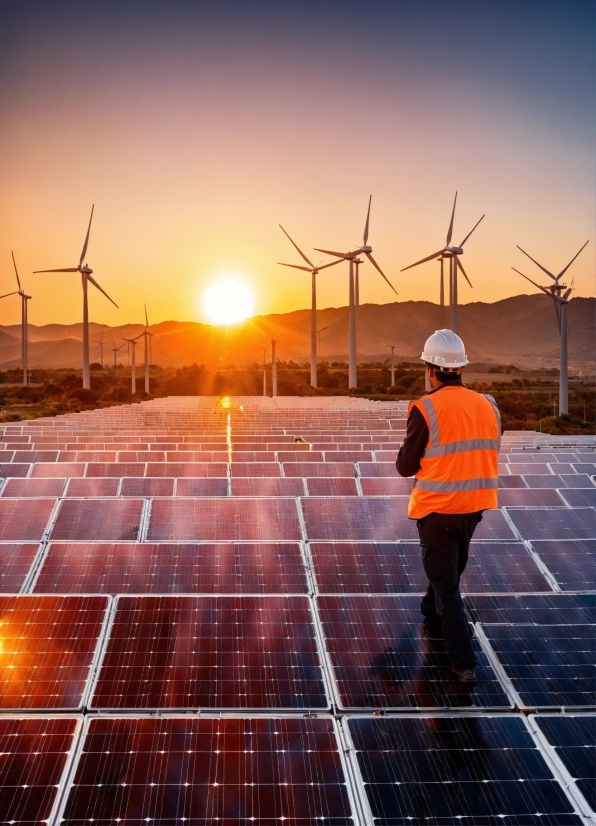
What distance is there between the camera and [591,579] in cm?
793

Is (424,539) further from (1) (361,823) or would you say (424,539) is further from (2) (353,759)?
(1) (361,823)

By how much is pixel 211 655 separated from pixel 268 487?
5.41m

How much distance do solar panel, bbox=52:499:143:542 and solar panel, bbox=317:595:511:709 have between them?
328 centimetres

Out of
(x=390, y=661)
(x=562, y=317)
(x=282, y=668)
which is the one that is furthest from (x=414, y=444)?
(x=562, y=317)

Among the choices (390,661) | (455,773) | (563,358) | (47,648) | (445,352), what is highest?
(563,358)

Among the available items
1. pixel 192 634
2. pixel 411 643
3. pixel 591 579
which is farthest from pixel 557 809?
pixel 591 579

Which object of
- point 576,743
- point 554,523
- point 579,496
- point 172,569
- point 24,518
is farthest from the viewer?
point 579,496

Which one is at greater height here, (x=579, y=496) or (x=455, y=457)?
(x=455, y=457)

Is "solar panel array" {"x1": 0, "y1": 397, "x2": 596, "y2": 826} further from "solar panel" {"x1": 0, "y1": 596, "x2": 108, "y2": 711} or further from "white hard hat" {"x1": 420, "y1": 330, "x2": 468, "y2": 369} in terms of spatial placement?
"white hard hat" {"x1": 420, "y1": 330, "x2": 468, "y2": 369}

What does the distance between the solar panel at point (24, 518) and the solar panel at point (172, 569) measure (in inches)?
24.2

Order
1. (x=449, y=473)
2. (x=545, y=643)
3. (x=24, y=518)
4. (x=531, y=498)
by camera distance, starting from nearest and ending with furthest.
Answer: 1. (x=449, y=473)
2. (x=545, y=643)
3. (x=24, y=518)
4. (x=531, y=498)

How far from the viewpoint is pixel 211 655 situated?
6.12 meters

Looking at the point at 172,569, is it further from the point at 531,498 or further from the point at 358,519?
the point at 531,498

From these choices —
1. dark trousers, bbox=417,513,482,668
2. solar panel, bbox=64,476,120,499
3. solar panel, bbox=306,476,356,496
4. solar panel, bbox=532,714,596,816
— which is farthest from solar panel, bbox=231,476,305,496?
solar panel, bbox=532,714,596,816
